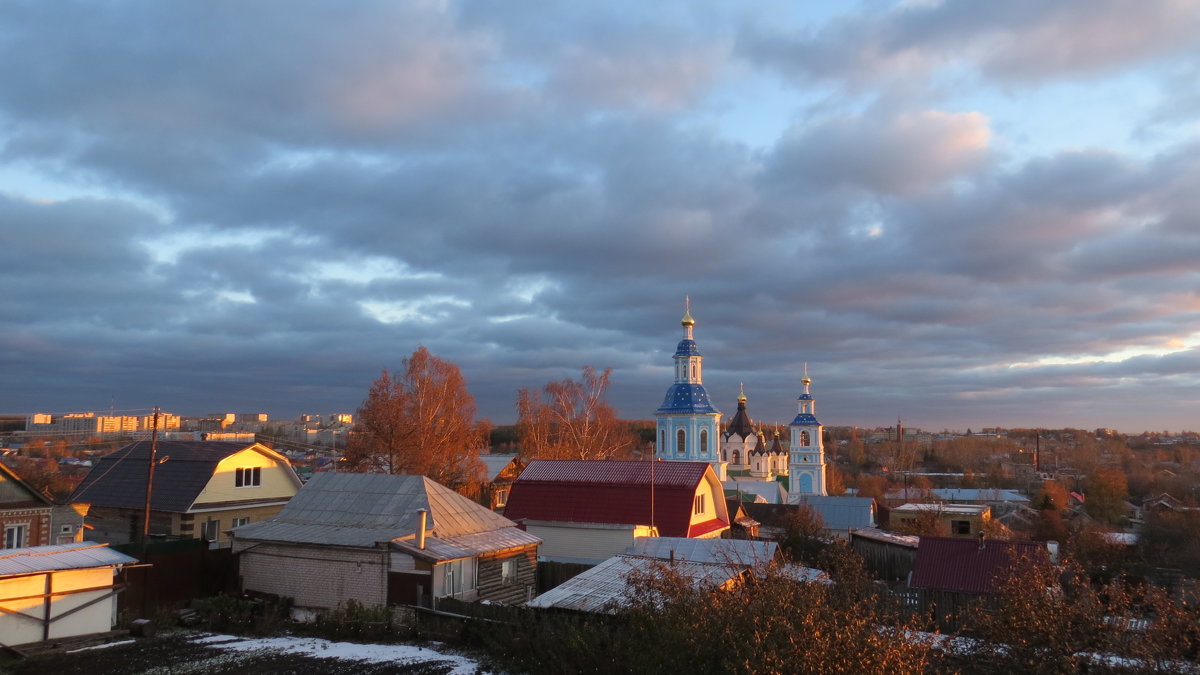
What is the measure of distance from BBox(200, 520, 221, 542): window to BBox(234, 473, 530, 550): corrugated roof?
8.19 meters

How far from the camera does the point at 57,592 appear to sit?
15.8 meters

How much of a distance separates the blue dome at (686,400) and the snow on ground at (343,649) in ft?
109

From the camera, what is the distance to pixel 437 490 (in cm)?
2153

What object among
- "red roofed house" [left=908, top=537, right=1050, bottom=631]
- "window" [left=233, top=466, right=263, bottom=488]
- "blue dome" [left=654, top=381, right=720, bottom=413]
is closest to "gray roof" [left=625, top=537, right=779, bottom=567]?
"red roofed house" [left=908, top=537, right=1050, bottom=631]

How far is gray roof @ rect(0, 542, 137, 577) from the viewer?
1531cm

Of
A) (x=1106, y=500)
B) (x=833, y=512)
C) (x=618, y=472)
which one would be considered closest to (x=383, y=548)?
(x=618, y=472)

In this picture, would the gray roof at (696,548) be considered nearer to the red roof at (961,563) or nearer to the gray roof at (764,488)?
the red roof at (961,563)

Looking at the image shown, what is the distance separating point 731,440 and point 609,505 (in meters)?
51.7

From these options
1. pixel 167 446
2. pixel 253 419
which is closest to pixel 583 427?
pixel 167 446

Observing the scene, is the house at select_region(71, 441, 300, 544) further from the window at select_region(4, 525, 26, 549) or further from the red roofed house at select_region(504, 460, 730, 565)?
the red roofed house at select_region(504, 460, 730, 565)

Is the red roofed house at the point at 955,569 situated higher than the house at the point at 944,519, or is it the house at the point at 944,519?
the red roofed house at the point at 955,569

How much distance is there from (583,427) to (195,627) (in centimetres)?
3497

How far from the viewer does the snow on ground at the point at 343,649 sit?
1480cm

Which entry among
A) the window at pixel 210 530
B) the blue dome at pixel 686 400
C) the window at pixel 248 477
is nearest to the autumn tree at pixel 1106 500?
the blue dome at pixel 686 400
